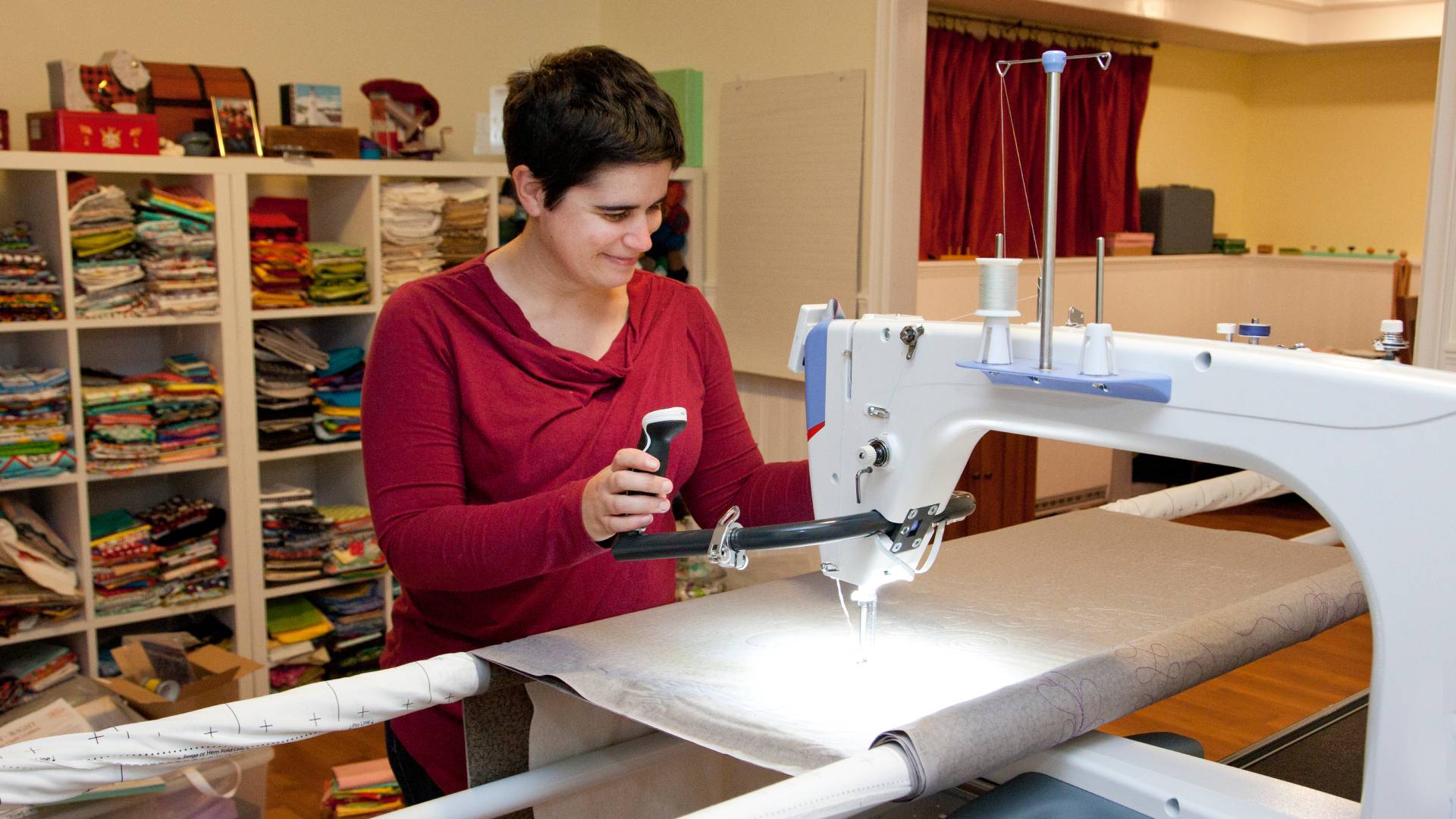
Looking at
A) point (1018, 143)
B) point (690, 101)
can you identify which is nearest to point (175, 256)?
point (690, 101)

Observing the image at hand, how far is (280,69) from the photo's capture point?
3531mm

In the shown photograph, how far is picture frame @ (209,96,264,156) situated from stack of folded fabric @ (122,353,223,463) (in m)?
0.53

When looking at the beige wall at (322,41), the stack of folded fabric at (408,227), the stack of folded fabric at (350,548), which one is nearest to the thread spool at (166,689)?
the stack of folded fabric at (350,548)

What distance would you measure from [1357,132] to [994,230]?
2380 mm

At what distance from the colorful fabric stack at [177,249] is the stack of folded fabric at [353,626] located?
0.84m

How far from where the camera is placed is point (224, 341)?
3.10 metres

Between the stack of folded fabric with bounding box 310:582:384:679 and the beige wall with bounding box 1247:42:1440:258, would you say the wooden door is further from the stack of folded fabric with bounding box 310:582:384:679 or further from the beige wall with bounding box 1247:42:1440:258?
the beige wall with bounding box 1247:42:1440:258

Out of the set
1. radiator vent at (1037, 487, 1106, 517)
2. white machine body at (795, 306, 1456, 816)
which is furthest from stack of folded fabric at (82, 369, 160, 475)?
radiator vent at (1037, 487, 1106, 517)

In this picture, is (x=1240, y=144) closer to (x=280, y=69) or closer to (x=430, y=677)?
(x=280, y=69)

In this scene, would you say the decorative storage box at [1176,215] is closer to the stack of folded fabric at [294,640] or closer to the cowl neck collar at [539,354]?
the stack of folded fabric at [294,640]

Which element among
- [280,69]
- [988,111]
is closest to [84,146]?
[280,69]

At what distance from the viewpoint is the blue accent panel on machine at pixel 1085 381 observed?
0.94 m

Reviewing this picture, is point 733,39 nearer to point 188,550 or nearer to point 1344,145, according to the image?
point 188,550

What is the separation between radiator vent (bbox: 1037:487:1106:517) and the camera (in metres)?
5.21
